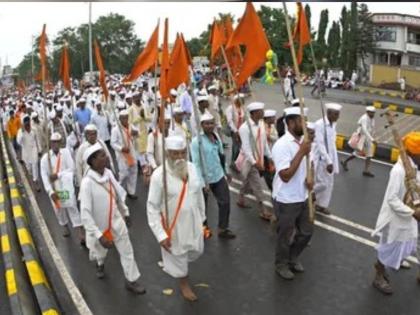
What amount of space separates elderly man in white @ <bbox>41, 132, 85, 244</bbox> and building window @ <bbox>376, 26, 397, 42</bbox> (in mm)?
44211

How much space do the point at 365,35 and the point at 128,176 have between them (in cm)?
4092

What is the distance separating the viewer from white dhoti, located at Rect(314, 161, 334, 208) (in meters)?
7.73

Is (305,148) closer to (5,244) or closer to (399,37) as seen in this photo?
(5,244)

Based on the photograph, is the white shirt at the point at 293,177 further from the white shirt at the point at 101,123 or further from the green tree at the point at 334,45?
the green tree at the point at 334,45

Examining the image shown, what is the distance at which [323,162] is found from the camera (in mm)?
7801

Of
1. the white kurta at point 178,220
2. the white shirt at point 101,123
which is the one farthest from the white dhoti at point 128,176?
the white kurta at point 178,220

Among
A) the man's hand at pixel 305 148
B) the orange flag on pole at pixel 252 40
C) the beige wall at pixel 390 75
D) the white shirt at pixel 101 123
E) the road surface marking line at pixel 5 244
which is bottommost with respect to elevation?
the road surface marking line at pixel 5 244

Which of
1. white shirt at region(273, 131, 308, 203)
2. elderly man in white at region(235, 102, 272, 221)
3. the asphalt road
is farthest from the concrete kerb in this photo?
elderly man in white at region(235, 102, 272, 221)

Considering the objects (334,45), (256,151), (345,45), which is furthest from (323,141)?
(334,45)

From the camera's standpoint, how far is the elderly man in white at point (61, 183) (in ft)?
23.4

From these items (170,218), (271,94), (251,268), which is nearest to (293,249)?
(251,268)

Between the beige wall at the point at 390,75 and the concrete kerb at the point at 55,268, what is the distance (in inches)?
1283

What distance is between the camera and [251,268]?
6004 millimetres

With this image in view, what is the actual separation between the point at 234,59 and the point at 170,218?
5.50 meters
